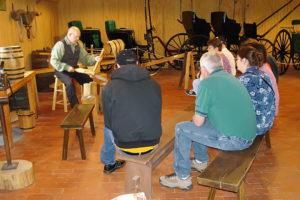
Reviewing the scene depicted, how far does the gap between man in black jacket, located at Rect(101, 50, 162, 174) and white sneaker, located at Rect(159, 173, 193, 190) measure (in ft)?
1.93

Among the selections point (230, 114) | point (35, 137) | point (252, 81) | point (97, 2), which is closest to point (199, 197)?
point (230, 114)

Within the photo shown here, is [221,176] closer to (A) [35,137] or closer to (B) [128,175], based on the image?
(B) [128,175]

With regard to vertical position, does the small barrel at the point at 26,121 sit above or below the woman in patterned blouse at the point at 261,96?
below

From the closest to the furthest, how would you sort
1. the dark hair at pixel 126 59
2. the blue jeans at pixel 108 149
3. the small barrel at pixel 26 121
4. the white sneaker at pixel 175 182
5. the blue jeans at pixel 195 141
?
the blue jeans at pixel 195 141 → the dark hair at pixel 126 59 → the white sneaker at pixel 175 182 → the blue jeans at pixel 108 149 → the small barrel at pixel 26 121

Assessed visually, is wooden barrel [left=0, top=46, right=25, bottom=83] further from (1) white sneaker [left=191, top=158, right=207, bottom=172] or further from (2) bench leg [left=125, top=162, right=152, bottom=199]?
(1) white sneaker [left=191, top=158, right=207, bottom=172]

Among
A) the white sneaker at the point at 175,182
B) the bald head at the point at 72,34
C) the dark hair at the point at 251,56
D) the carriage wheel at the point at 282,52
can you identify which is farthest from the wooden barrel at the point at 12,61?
the carriage wheel at the point at 282,52

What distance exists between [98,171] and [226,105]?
169 centimetres

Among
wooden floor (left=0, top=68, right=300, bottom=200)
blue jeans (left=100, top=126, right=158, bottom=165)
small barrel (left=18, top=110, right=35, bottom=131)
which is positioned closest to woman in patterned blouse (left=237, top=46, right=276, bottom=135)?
wooden floor (left=0, top=68, right=300, bottom=200)

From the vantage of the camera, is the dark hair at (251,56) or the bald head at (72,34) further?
the bald head at (72,34)

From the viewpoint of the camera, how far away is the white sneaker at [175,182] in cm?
313

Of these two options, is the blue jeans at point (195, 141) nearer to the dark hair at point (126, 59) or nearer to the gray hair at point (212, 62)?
the gray hair at point (212, 62)

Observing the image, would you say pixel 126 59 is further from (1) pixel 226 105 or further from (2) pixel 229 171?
(2) pixel 229 171

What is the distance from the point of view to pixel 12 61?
4734 millimetres

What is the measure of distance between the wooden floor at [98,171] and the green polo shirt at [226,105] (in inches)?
30.1
